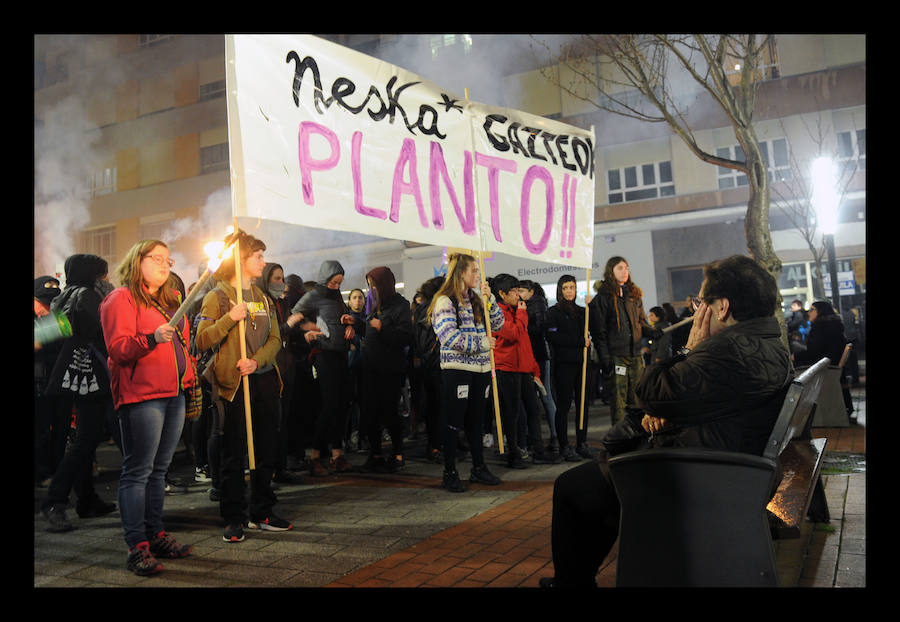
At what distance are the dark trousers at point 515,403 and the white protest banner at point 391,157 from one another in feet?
4.33

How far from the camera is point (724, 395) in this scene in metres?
2.66

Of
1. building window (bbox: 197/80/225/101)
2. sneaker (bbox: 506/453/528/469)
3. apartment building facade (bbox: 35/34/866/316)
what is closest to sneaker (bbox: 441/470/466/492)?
sneaker (bbox: 506/453/528/469)

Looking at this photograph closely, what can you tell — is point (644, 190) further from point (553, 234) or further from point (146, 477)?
point (146, 477)

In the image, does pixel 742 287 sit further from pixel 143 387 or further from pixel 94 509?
pixel 94 509

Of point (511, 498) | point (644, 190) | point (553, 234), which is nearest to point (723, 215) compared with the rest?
point (644, 190)

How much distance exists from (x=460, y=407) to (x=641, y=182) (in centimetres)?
2059

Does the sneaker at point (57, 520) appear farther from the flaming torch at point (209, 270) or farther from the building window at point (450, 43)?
the building window at point (450, 43)

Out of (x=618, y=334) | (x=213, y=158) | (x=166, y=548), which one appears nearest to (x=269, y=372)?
(x=166, y=548)

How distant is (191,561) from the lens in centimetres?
394

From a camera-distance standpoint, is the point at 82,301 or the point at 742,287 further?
the point at 82,301

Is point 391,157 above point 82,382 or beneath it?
above

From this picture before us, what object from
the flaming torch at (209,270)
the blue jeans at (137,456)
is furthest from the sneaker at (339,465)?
the flaming torch at (209,270)

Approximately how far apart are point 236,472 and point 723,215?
21.5 meters

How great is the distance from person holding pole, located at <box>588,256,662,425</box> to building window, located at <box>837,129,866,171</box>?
1755 cm
